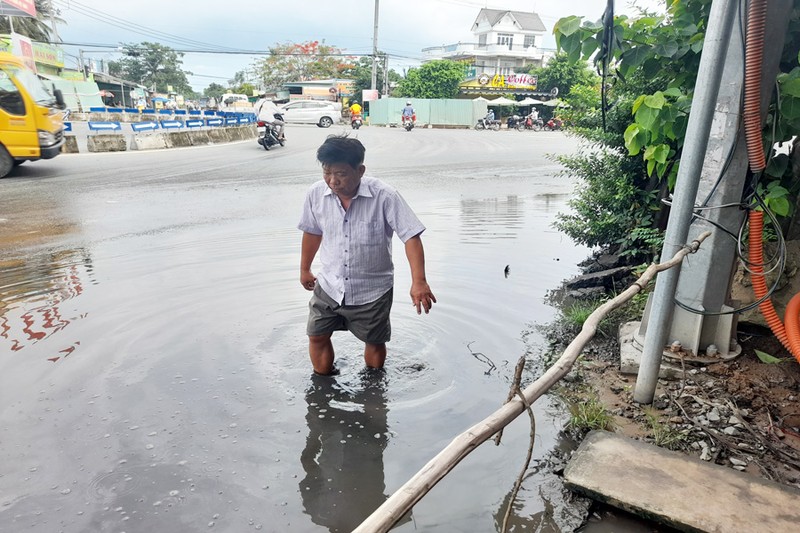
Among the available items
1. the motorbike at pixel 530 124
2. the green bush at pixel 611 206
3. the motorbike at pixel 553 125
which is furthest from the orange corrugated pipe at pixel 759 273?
the motorbike at pixel 530 124

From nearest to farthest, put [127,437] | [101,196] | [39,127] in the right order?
[127,437] < [101,196] < [39,127]

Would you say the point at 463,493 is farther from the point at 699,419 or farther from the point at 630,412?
the point at 699,419

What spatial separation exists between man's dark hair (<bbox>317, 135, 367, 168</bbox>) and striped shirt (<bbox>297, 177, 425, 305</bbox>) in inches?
9.4

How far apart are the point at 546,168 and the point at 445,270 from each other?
11.5 metres

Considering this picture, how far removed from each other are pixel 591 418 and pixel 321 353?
1841mm

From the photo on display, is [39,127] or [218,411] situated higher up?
[39,127]

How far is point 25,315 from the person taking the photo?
16.9 feet

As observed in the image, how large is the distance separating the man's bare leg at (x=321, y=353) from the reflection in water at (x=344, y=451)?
8cm

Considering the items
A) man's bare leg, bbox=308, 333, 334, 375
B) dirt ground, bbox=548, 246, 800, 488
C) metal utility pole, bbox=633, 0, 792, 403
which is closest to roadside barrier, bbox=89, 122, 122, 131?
man's bare leg, bbox=308, 333, 334, 375

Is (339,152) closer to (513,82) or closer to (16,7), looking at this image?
(16,7)

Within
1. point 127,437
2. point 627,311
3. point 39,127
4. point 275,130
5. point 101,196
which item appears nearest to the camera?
point 127,437

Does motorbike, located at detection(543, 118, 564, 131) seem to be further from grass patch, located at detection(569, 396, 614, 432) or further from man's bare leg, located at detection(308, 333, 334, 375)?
grass patch, located at detection(569, 396, 614, 432)

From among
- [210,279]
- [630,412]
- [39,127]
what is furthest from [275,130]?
[630,412]

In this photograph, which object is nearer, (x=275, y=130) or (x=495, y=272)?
(x=495, y=272)
